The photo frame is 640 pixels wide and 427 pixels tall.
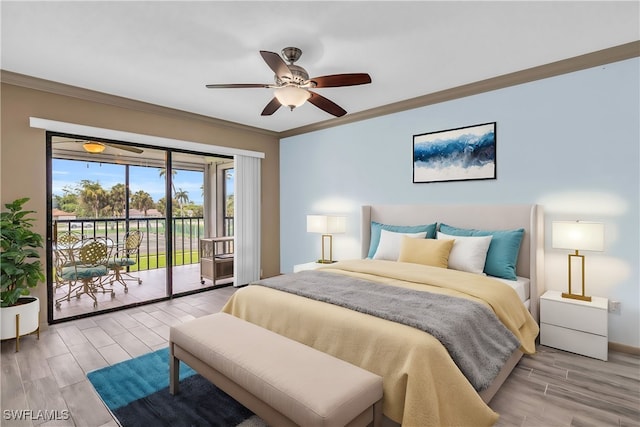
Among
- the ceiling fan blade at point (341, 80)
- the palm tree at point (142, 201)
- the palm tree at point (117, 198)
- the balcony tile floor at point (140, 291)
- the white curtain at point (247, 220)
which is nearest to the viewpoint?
the ceiling fan blade at point (341, 80)

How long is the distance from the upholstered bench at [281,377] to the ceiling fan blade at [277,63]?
1769mm

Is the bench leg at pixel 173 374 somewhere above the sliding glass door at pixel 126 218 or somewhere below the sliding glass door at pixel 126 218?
below

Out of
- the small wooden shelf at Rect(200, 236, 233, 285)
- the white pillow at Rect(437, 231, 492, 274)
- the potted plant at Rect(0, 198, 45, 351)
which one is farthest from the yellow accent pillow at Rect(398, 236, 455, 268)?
the potted plant at Rect(0, 198, 45, 351)

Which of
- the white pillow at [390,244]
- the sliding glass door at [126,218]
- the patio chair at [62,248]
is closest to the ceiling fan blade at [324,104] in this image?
the white pillow at [390,244]

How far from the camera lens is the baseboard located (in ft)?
8.82

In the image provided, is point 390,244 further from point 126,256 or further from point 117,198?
point 126,256

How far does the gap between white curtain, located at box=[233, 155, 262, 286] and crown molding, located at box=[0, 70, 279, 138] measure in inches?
29.5

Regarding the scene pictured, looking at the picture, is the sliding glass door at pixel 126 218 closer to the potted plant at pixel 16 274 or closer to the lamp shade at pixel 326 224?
the potted plant at pixel 16 274

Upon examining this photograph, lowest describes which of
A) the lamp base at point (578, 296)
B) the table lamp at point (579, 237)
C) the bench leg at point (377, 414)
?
the bench leg at point (377, 414)

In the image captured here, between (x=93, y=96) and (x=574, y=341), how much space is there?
519 centimetres

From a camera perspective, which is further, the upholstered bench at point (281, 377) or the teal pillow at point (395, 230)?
the teal pillow at point (395, 230)

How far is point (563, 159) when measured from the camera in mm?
2979

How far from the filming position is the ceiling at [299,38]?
2143 millimetres

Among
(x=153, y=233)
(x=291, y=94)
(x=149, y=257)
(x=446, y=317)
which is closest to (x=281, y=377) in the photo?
(x=446, y=317)
